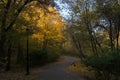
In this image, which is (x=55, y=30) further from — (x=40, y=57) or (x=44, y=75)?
(x=44, y=75)

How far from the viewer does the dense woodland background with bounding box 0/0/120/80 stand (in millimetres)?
20839

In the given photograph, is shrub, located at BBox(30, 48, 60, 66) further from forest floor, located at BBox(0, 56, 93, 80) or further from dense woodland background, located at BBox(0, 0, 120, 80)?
forest floor, located at BBox(0, 56, 93, 80)

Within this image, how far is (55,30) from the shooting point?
48375mm

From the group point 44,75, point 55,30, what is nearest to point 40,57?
point 55,30

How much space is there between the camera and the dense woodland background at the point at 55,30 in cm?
2084

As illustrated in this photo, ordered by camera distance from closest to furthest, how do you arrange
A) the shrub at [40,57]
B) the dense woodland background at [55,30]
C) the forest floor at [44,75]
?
the dense woodland background at [55,30] → the forest floor at [44,75] → the shrub at [40,57]

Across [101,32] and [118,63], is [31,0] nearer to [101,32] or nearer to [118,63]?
[118,63]

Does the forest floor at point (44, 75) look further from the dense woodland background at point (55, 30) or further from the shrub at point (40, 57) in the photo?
the shrub at point (40, 57)

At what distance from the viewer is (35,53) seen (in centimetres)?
4484

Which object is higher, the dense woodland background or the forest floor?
the dense woodland background

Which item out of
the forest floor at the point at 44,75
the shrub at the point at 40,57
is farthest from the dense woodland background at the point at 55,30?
the forest floor at the point at 44,75

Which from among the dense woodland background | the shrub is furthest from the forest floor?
the shrub

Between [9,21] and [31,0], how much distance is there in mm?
2954

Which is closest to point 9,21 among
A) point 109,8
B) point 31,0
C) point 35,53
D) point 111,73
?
point 31,0
